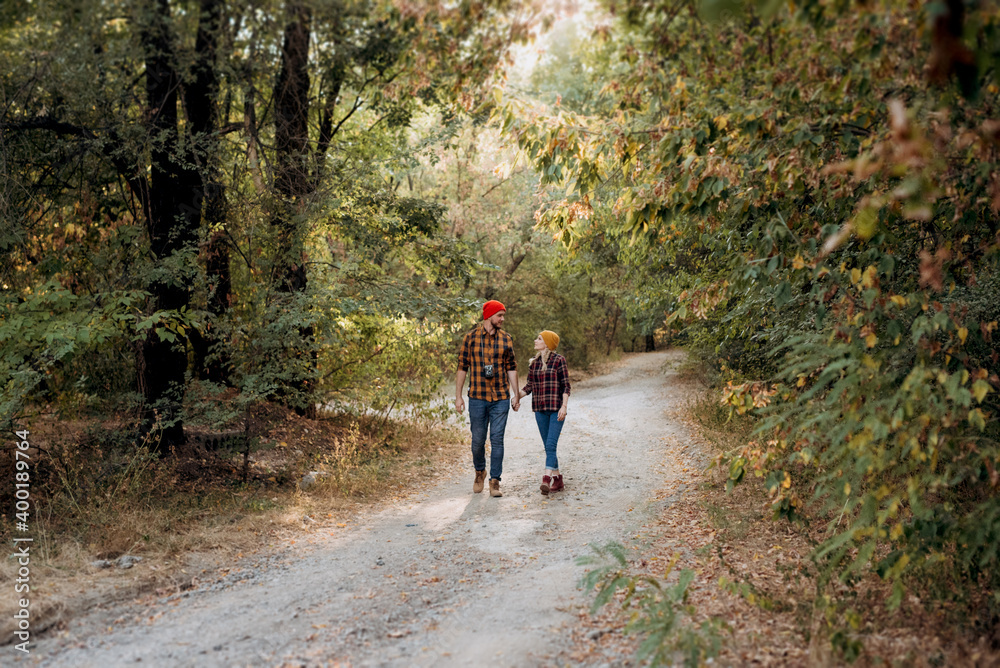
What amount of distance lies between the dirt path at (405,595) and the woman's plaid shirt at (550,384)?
3.56 feet

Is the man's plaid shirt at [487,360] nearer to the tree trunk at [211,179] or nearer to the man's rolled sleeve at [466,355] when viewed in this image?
the man's rolled sleeve at [466,355]

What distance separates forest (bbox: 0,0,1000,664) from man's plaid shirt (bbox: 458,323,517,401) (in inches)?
63.6

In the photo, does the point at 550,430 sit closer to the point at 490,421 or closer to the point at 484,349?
the point at 490,421

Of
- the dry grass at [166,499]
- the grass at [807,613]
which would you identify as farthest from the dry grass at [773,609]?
the dry grass at [166,499]

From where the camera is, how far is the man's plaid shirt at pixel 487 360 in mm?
7277

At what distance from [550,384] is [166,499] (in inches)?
168

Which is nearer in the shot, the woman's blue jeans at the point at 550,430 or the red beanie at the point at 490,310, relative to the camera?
the red beanie at the point at 490,310

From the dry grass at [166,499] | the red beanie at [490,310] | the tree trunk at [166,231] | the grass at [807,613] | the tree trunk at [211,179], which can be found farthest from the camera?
the red beanie at [490,310]

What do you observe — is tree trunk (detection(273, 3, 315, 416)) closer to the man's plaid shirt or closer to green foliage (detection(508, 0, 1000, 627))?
the man's plaid shirt

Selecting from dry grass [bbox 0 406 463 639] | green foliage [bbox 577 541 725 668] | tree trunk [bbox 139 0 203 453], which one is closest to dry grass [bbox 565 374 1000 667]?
green foliage [bbox 577 541 725 668]

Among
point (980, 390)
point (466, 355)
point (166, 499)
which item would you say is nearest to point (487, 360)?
point (466, 355)

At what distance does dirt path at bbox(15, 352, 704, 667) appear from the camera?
378 centimetres

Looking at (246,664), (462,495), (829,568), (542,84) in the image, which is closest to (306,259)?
(462,495)

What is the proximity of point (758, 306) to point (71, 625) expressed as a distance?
6.36m
